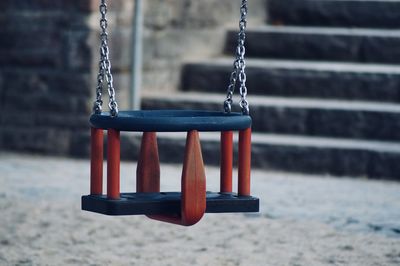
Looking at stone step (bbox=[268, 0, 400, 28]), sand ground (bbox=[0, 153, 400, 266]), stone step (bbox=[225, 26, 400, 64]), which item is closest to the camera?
sand ground (bbox=[0, 153, 400, 266])

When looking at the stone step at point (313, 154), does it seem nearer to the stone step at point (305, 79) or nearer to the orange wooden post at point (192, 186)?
the stone step at point (305, 79)

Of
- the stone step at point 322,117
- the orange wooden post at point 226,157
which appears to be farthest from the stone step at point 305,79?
the orange wooden post at point 226,157

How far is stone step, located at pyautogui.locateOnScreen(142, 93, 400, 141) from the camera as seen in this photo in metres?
7.72

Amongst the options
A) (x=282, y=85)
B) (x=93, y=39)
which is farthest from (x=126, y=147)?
(x=282, y=85)

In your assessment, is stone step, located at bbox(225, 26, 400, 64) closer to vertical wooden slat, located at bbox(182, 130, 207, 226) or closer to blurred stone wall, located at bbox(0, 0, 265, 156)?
blurred stone wall, located at bbox(0, 0, 265, 156)

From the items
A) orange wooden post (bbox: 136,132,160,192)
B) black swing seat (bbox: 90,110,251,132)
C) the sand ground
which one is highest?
black swing seat (bbox: 90,110,251,132)

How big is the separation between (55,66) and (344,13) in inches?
95.7

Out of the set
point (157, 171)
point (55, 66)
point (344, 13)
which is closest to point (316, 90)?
point (344, 13)

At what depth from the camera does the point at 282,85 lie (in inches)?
330

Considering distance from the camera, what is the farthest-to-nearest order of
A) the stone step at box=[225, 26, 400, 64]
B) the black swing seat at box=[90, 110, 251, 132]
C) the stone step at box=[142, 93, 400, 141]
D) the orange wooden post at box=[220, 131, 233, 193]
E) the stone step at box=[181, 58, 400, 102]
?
the stone step at box=[225, 26, 400, 64] → the stone step at box=[181, 58, 400, 102] → the stone step at box=[142, 93, 400, 141] → the orange wooden post at box=[220, 131, 233, 193] → the black swing seat at box=[90, 110, 251, 132]

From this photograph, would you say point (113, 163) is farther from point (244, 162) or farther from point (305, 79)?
point (305, 79)

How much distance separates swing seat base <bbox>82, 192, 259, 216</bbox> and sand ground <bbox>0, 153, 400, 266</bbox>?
0.81 meters

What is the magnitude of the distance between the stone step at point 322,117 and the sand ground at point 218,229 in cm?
62

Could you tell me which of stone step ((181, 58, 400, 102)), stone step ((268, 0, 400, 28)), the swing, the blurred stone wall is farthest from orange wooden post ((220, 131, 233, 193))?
stone step ((268, 0, 400, 28))
